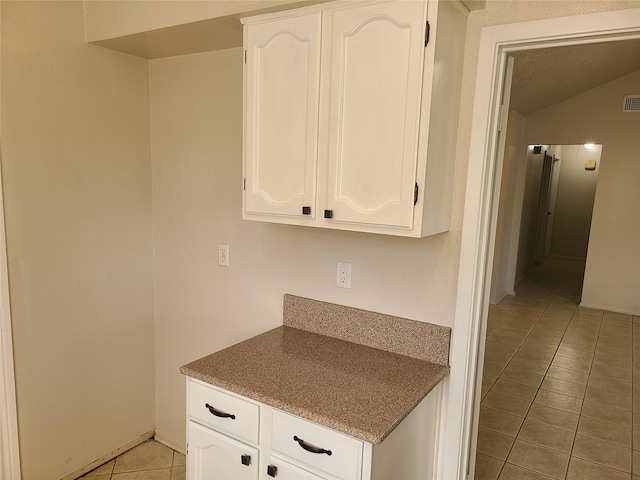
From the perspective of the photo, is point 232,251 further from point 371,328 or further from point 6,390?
point 6,390

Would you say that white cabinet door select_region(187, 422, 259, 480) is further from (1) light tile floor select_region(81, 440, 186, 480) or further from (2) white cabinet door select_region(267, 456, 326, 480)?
(1) light tile floor select_region(81, 440, 186, 480)

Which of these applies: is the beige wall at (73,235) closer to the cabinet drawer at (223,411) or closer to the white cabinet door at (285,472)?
the cabinet drawer at (223,411)

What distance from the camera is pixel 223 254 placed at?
7.87ft

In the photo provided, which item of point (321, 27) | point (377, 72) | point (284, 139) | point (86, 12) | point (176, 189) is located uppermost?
point (86, 12)

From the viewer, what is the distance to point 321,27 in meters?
1.54

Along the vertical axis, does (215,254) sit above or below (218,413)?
above

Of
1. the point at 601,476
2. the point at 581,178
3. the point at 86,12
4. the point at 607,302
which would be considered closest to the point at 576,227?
the point at 581,178

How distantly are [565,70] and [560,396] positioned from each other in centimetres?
286

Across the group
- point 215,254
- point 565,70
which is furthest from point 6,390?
point 565,70

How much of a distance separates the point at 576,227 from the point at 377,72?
8.78 meters

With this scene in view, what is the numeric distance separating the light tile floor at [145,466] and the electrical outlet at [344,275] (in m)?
1.48

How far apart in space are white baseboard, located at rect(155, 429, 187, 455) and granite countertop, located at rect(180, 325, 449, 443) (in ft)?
3.85

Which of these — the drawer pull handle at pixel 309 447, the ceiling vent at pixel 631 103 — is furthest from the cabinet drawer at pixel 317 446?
the ceiling vent at pixel 631 103

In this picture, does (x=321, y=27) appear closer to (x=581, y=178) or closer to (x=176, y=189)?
(x=176, y=189)
